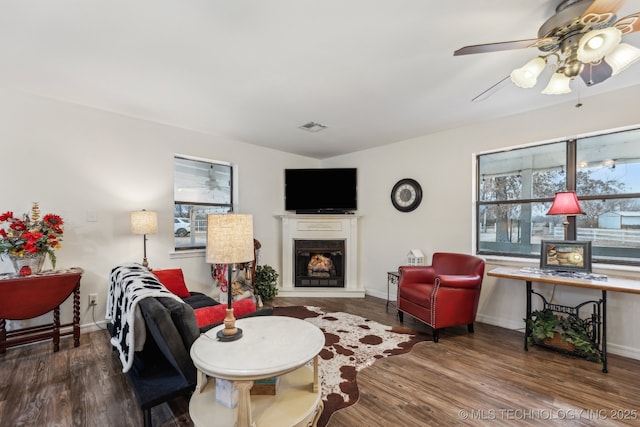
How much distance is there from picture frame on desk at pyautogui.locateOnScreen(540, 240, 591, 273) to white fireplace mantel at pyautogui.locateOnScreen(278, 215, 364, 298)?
2.54m

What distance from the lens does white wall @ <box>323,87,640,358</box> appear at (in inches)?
106

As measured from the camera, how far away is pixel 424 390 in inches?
81.5

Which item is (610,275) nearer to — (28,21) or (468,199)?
(468,199)

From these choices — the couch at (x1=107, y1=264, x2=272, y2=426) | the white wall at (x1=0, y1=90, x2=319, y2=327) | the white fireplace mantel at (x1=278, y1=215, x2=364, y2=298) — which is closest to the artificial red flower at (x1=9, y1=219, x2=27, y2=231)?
the white wall at (x1=0, y1=90, x2=319, y2=327)

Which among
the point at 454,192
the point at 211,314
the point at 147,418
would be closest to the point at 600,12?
the point at 454,192

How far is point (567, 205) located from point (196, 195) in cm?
433

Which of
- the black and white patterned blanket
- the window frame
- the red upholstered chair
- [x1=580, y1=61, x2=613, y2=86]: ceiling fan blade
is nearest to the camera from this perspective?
the black and white patterned blanket

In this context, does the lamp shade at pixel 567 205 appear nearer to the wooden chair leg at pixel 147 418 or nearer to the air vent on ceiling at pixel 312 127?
the air vent on ceiling at pixel 312 127

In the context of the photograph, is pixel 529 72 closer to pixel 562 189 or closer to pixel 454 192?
pixel 562 189

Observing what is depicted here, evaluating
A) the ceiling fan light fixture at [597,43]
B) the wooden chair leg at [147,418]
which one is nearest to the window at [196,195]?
the wooden chair leg at [147,418]

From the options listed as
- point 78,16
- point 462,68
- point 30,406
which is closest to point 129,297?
point 30,406

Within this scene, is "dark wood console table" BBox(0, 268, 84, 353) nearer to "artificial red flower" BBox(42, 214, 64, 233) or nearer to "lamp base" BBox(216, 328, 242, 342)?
"artificial red flower" BBox(42, 214, 64, 233)

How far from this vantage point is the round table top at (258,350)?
122 cm

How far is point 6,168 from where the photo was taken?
2.68 meters
